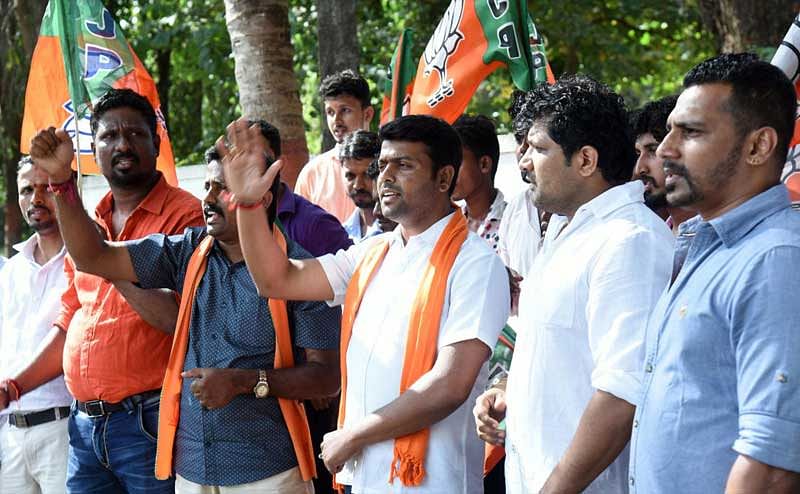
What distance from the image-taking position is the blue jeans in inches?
174

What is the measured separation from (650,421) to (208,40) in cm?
993

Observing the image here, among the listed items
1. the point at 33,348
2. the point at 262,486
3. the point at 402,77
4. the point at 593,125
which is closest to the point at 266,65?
the point at 402,77

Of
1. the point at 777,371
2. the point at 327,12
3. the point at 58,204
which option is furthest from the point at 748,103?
the point at 327,12

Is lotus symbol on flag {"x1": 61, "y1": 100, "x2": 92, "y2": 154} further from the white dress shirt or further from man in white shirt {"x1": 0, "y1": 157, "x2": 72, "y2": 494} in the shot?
the white dress shirt

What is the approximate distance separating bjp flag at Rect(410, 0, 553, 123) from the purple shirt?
2.77ft

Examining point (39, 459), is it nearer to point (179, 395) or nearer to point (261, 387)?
point (179, 395)

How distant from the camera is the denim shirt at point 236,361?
4070mm

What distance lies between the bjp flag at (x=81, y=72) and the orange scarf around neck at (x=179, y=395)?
1.56 meters

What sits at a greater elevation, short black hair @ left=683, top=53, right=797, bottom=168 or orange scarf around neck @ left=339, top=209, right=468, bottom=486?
short black hair @ left=683, top=53, right=797, bottom=168

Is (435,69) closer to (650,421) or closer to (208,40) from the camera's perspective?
(650,421)

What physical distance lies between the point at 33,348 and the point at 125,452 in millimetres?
1287

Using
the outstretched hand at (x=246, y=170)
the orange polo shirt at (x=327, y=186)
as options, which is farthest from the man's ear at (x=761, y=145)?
the orange polo shirt at (x=327, y=186)

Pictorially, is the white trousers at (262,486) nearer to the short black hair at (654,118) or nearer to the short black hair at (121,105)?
the short black hair at (121,105)

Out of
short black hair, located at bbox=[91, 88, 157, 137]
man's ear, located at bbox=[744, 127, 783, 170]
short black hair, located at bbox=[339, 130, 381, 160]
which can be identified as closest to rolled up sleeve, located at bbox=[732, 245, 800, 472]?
man's ear, located at bbox=[744, 127, 783, 170]
